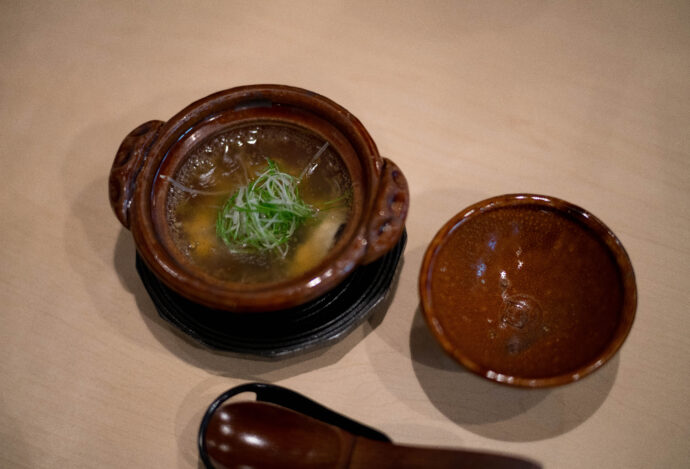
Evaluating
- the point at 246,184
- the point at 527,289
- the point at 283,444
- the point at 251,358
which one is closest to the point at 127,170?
the point at 246,184

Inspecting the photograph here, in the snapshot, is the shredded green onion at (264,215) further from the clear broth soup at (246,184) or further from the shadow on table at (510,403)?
the shadow on table at (510,403)

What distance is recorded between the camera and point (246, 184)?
139 centimetres

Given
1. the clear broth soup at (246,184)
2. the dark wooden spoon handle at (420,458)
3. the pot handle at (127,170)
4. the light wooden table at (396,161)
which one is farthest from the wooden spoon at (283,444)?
the pot handle at (127,170)

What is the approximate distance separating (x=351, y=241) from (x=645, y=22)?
148cm

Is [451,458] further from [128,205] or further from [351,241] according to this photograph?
[128,205]

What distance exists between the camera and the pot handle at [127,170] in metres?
1.19

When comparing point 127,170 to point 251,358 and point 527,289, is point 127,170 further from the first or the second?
point 527,289

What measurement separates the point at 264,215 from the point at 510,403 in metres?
0.79

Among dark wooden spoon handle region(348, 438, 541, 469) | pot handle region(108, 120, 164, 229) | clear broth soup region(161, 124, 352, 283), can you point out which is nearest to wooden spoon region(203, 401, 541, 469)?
dark wooden spoon handle region(348, 438, 541, 469)

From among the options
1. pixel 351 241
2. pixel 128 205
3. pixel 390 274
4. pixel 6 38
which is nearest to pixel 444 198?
pixel 390 274

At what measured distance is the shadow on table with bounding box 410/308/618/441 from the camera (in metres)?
1.24

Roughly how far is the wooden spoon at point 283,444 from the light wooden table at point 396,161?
176mm

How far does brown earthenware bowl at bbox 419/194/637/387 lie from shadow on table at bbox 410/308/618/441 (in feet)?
0.40

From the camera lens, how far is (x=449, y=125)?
1654mm
